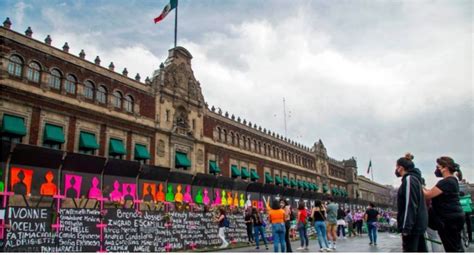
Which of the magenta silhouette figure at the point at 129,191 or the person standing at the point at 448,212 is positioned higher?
the magenta silhouette figure at the point at 129,191

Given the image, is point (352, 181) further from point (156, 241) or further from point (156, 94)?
point (156, 241)

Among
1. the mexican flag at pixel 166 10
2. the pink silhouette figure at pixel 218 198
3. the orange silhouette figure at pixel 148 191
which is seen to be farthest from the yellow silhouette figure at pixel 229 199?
the mexican flag at pixel 166 10

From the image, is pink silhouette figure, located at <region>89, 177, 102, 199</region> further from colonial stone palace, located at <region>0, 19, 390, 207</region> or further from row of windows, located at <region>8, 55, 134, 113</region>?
row of windows, located at <region>8, 55, 134, 113</region>

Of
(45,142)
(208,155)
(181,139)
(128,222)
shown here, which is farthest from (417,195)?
(208,155)

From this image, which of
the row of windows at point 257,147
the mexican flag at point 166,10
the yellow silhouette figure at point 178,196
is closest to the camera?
the yellow silhouette figure at point 178,196

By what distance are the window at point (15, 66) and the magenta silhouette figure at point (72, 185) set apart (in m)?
6.54

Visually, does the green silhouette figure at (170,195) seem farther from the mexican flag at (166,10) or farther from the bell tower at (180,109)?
the mexican flag at (166,10)

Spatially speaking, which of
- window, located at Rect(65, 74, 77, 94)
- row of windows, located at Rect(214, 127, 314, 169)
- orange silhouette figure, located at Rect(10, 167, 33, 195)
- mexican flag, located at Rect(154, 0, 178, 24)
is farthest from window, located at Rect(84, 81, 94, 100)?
row of windows, located at Rect(214, 127, 314, 169)

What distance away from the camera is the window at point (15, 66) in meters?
21.5

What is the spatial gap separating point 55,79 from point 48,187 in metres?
7.64

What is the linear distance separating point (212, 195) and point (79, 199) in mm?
11533

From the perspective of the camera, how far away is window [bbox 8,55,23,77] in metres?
21.5

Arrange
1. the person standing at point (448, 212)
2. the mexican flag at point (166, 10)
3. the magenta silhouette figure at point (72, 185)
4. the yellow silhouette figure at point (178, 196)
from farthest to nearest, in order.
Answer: the mexican flag at point (166, 10) < the yellow silhouette figure at point (178, 196) < the magenta silhouette figure at point (72, 185) < the person standing at point (448, 212)

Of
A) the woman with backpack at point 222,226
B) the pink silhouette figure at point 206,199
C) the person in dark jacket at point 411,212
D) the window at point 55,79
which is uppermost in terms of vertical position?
the window at point 55,79
